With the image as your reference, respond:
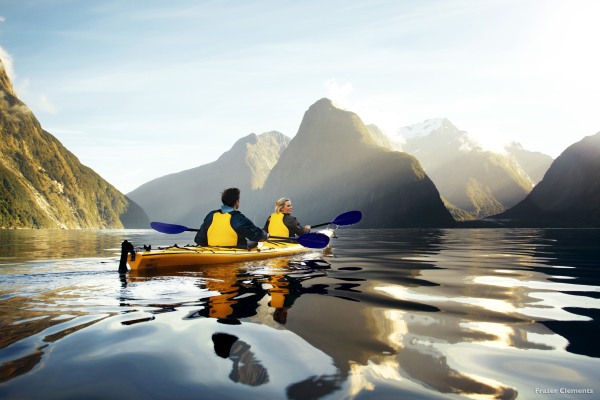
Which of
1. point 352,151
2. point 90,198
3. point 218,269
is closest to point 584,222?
point 352,151

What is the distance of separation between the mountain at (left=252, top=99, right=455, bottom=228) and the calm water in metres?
136

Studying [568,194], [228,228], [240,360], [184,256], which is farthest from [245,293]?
[568,194]

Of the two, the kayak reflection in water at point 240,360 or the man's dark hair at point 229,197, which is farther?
the man's dark hair at point 229,197

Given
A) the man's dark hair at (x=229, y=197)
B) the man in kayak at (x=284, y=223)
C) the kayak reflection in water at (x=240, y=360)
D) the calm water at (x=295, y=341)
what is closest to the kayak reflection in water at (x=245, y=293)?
the calm water at (x=295, y=341)

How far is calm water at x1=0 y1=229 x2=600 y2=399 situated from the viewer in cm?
306

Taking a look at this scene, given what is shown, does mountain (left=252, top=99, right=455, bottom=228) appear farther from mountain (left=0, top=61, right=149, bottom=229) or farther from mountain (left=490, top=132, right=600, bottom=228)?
mountain (left=0, top=61, right=149, bottom=229)

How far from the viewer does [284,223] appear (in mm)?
14977

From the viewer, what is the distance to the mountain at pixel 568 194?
420 ft

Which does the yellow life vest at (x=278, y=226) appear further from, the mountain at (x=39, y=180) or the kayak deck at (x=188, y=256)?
the mountain at (x=39, y=180)

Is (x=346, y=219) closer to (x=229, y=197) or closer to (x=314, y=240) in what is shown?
(x=314, y=240)

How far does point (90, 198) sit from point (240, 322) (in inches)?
8027

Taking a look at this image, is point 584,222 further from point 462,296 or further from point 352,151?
point 462,296

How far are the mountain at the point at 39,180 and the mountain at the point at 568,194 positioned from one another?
5975 inches

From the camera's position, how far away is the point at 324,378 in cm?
324
